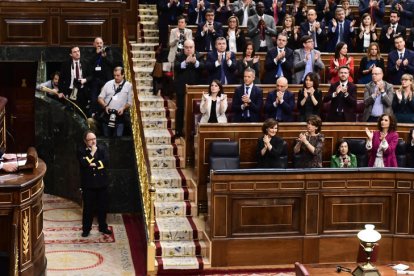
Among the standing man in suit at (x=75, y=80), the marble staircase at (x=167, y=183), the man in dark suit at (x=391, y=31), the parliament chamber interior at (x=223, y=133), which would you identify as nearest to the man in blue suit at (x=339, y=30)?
the parliament chamber interior at (x=223, y=133)

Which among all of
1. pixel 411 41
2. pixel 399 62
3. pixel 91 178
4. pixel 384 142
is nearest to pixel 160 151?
pixel 91 178

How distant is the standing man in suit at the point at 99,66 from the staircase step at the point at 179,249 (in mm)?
2965

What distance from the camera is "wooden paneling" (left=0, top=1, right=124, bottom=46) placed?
13289 mm

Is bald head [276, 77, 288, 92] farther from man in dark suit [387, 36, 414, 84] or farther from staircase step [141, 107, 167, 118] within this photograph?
staircase step [141, 107, 167, 118]

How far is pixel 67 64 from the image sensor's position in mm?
12477

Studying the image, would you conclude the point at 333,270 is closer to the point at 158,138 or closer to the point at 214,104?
the point at 214,104

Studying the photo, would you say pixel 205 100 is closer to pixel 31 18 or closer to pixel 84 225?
pixel 84 225

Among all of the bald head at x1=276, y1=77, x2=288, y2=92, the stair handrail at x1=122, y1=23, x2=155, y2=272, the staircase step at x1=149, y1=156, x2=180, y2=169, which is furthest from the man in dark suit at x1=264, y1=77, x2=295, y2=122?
the stair handrail at x1=122, y1=23, x2=155, y2=272

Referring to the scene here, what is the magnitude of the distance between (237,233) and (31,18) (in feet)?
16.5

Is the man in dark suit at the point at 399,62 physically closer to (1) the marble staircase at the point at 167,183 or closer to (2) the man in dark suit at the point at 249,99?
(2) the man in dark suit at the point at 249,99

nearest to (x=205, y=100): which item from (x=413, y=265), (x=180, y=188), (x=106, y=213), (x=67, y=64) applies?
(x=180, y=188)

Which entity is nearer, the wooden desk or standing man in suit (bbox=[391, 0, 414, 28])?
the wooden desk

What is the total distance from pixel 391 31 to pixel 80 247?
526cm

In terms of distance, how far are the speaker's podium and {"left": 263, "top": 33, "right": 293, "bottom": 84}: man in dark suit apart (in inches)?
159
